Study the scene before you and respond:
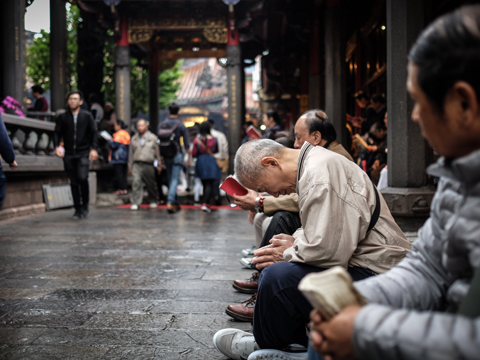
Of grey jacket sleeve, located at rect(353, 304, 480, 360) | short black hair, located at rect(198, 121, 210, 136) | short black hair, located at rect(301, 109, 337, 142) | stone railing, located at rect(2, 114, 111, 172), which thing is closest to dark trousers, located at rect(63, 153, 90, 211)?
stone railing, located at rect(2, 114, 111, 172)

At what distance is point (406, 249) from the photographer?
6.54ft

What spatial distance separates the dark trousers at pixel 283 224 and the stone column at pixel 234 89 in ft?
33.1

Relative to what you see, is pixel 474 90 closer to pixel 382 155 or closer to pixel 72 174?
pixel 382 155

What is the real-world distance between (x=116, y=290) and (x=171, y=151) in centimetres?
579

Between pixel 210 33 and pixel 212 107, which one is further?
pixel 212 107

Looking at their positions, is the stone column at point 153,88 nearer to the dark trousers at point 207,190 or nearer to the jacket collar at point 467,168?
the dark trousers at point 207,190

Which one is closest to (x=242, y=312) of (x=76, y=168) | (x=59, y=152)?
(x=59, y=152)

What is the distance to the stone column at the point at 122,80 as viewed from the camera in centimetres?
1340

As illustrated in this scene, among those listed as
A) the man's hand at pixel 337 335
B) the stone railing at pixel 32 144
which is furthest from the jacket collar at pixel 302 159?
the stone railing at pixel 32 144

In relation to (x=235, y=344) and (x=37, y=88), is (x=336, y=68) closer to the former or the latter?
(x=37, y=88)

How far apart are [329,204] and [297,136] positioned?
1.89 m

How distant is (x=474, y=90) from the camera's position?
0.97m

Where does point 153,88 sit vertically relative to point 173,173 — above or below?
above

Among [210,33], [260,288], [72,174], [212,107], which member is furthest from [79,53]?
[212,107]
